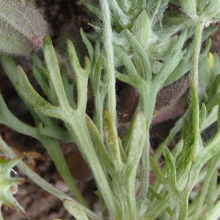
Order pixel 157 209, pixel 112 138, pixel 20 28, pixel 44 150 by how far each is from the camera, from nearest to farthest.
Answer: pixel 112 138 → pixel 157 209 → pixel 20 28 → pixel 44 150

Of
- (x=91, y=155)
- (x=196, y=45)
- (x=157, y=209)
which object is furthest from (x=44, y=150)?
(x=196, y=45)

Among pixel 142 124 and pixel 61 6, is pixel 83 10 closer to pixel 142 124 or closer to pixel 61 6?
pixel 61 6

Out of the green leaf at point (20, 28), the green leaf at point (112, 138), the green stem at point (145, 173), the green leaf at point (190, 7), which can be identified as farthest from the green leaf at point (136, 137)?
the green leaf at point (20, 28)

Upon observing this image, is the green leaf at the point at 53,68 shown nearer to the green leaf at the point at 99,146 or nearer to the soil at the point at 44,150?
the green leaf at the point at 99,146

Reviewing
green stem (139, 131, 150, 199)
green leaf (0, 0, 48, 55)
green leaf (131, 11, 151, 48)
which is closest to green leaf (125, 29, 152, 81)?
green leaf (131, 11, 151, 48)

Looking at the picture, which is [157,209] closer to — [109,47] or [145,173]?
[145,173]

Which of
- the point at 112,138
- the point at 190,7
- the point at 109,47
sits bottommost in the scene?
the point at 112,138

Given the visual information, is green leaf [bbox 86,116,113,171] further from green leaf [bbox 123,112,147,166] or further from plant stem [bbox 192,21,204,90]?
plant stem [bbox 192,21,204,90]

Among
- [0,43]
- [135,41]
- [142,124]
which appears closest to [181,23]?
[135,41]
